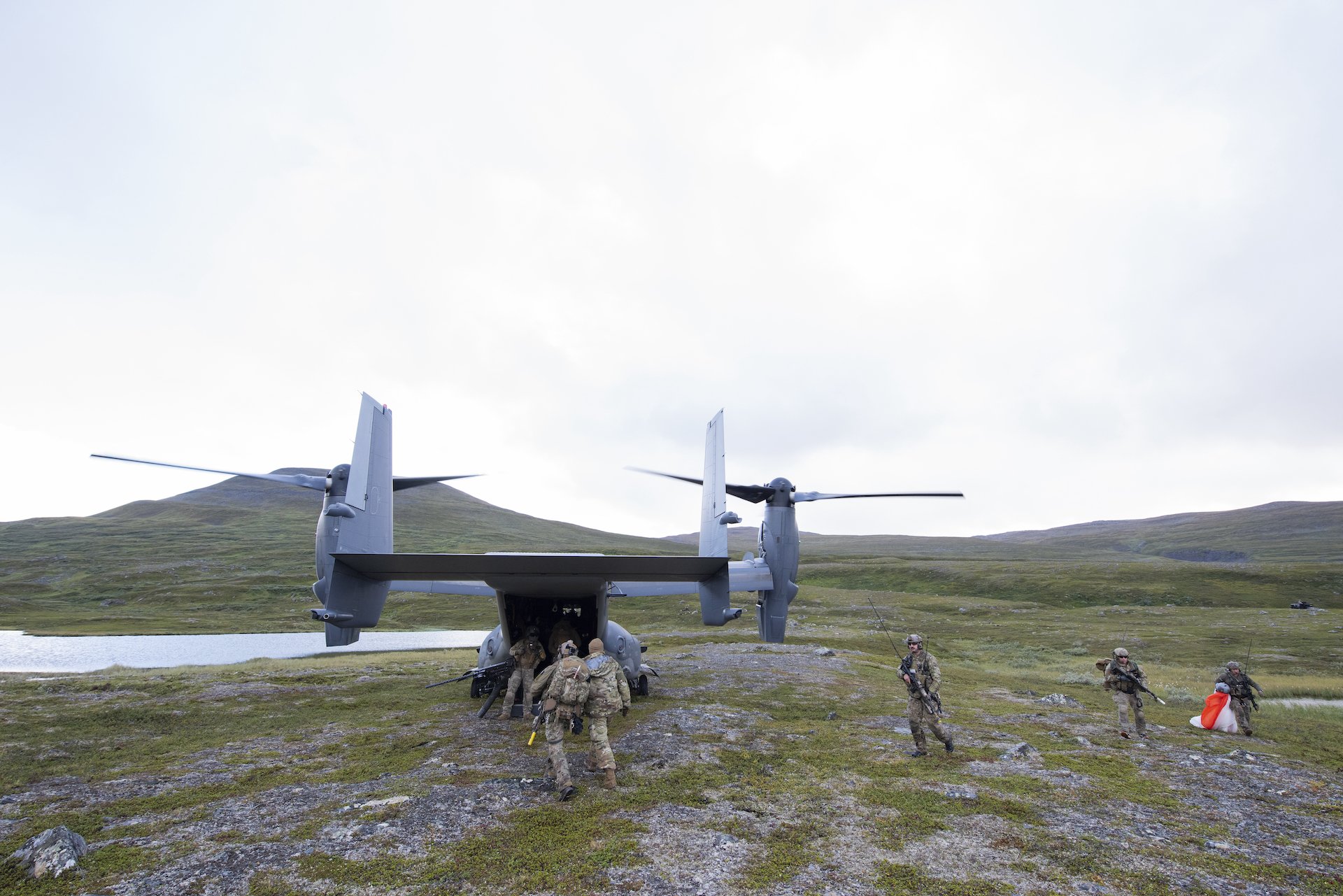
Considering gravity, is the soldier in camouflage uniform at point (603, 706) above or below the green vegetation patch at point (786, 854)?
above

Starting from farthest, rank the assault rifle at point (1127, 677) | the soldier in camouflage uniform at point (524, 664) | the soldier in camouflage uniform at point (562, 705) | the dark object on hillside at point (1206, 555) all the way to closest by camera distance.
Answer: the dark object on hillside at point (1206, 555) → the soldier in camouflage uniform at point (524, 664) → the assault rifle at point (1127, 677) → the soldier in camouflage uniform at point (562, 705)

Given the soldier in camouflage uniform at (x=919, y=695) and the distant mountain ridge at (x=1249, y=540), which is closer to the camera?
the soldier in camouflage uniform at (x=919, y=695)

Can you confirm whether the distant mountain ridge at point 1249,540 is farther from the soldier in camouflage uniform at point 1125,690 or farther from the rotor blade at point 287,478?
the rotor blade at point 287,478

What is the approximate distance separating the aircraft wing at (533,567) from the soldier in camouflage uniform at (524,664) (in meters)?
1.95

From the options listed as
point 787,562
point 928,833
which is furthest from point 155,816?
point 787,562

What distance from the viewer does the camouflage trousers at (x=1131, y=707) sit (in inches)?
509

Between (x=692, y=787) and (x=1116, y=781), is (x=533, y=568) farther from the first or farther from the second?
(x=1116, y=781)

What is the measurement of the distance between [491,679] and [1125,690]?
49.9ft

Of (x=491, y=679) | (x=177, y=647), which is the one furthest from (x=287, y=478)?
(x=177, y=647)

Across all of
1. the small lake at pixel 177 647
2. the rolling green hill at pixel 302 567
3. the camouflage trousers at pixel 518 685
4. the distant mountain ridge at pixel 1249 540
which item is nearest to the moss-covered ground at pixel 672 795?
the camouflage trousers at pixel 518 685

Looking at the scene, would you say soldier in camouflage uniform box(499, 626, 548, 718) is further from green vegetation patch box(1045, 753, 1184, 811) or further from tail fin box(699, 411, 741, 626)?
green vegetation patch box(1045, 753, 1184, 811)

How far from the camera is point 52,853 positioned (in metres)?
6.73

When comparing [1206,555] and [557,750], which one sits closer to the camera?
[557,750]

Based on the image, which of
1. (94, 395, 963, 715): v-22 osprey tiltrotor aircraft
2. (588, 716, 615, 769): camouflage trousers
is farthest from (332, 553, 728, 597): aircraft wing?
(588, 716, 615, 769): camouflage trousers
